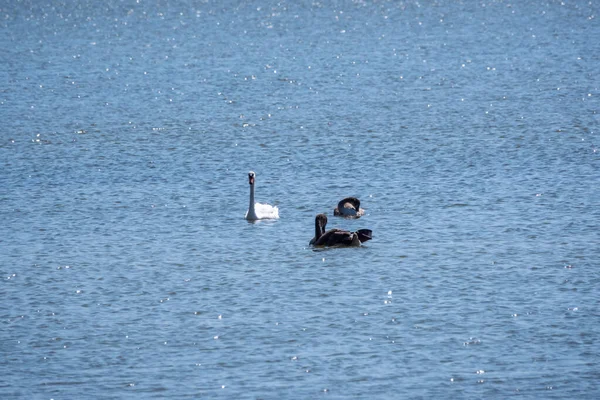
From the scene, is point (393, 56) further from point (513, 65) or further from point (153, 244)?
point (153, 244)

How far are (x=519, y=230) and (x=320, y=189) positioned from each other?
618 cm

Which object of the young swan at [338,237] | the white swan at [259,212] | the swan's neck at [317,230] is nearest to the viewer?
the young swan at [338,237]

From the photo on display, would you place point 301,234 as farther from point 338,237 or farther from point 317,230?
point 338,237

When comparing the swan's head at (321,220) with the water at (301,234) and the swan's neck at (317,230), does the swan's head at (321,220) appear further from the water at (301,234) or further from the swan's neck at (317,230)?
the water at (301,234)

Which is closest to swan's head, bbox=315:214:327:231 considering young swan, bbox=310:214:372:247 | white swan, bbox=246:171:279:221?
young swan, bbox=310:214:372:247

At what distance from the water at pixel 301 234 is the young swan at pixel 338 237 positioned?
0.43m

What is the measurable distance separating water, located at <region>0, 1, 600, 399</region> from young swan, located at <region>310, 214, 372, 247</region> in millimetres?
433

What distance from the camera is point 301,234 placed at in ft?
80.2

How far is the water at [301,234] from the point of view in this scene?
54.4ft

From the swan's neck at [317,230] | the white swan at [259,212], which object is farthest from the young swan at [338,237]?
the white swan at [259,212]

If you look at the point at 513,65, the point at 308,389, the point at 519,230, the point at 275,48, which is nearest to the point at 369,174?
the point at 519,230

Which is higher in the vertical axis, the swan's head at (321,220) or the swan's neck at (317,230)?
the swan's head at (321,220)

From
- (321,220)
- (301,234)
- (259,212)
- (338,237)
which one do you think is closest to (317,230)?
(321,220)

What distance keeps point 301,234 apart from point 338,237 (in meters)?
1.41
